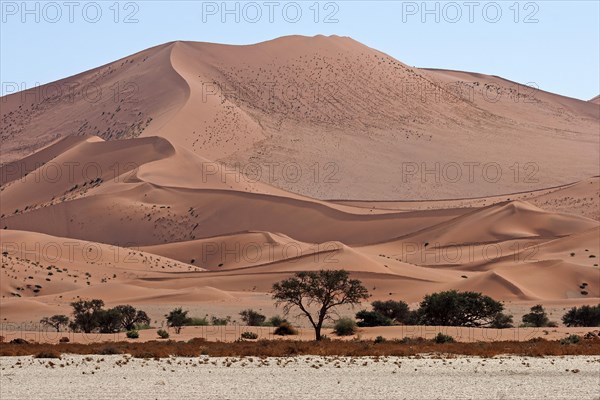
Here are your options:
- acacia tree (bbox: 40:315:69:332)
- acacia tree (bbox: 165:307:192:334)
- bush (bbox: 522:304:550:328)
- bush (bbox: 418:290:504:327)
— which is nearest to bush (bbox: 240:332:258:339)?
acacia tree (bbox: 165:307:192:334)

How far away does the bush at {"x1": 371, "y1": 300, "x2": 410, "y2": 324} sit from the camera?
49438 mm

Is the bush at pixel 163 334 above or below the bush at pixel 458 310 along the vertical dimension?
below

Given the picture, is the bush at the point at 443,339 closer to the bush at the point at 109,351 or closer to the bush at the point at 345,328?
the bush at the point at 345,328

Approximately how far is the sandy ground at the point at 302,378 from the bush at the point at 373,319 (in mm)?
17215

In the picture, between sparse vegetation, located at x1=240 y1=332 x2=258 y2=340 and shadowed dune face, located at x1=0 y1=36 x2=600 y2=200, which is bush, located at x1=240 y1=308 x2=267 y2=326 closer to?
sparse vegetation, located at x1=240 y1=332 x2=258 y2=340

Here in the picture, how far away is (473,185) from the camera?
114750 mm

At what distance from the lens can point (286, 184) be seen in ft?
362

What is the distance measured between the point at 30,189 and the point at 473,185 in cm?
4320

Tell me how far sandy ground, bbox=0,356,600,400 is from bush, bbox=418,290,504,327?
59.1ft

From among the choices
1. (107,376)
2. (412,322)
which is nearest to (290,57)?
(412,322)

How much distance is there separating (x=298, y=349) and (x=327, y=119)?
3911 inches

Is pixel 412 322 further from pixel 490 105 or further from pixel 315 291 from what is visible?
pixel 490 105

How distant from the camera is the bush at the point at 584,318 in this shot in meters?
48.6

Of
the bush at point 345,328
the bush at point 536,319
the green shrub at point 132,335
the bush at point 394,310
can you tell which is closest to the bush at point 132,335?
the green shrub at point 132,335
